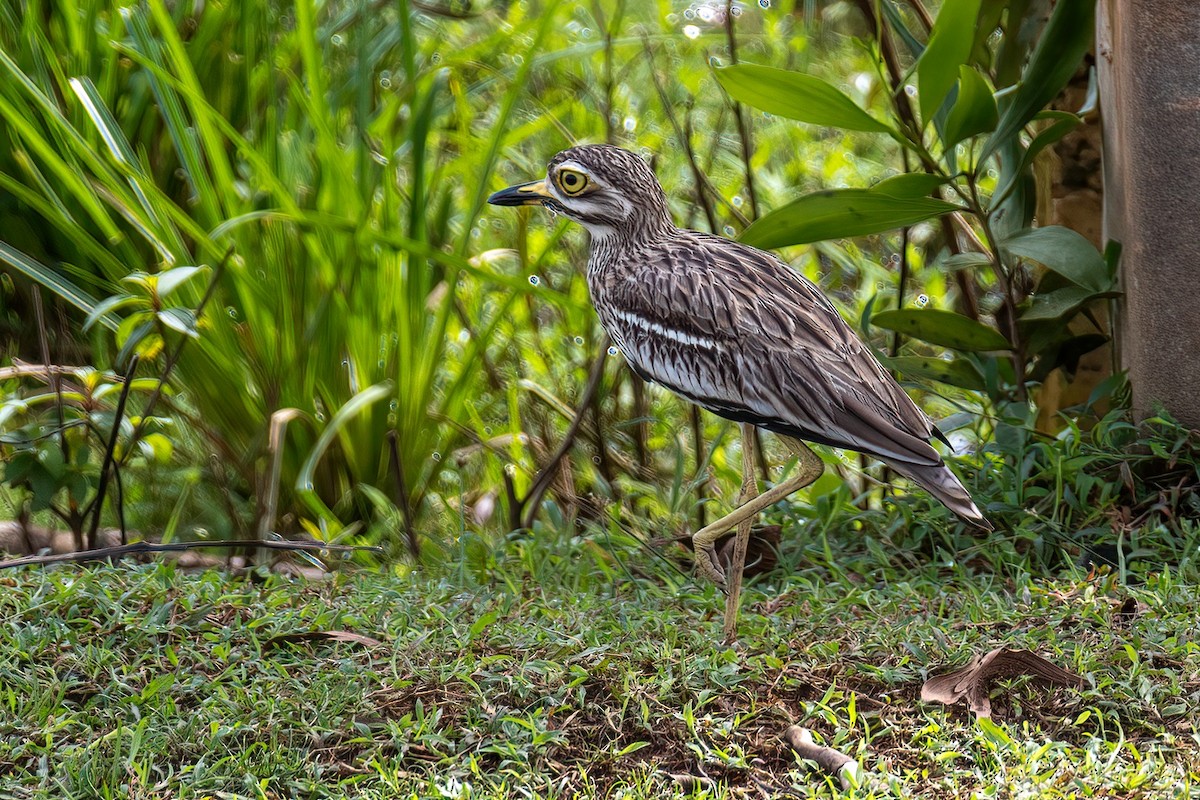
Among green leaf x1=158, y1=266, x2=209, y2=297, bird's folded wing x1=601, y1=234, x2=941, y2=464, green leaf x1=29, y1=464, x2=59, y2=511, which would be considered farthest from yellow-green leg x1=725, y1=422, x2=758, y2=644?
green leaf x1=29, y1=464, x2=59, y2=511

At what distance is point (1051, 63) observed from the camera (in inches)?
151

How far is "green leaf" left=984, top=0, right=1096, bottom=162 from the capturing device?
3.82m

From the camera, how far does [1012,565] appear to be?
359 centimetres

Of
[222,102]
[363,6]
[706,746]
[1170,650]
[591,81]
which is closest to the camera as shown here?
[706,746]

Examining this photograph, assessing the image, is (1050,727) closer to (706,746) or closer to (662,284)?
(706,746)

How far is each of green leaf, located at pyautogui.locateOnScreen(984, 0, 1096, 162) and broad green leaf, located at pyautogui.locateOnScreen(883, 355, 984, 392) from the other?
2.25ft

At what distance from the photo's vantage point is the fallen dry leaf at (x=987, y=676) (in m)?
2.63

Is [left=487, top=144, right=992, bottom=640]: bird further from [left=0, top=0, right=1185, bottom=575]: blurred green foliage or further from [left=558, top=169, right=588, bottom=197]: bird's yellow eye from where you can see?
[left=0, top=0, right=1185, bottom=575]: blurred green foliage

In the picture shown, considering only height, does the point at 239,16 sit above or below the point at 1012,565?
above

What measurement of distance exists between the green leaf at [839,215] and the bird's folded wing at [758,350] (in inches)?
23.0

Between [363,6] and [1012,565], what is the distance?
10.0 ft

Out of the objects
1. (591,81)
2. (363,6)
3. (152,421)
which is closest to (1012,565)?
(152,421)

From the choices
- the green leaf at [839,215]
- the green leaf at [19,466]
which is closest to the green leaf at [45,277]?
the green leaf at [19,466]

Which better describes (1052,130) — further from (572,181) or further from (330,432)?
(330,432)
